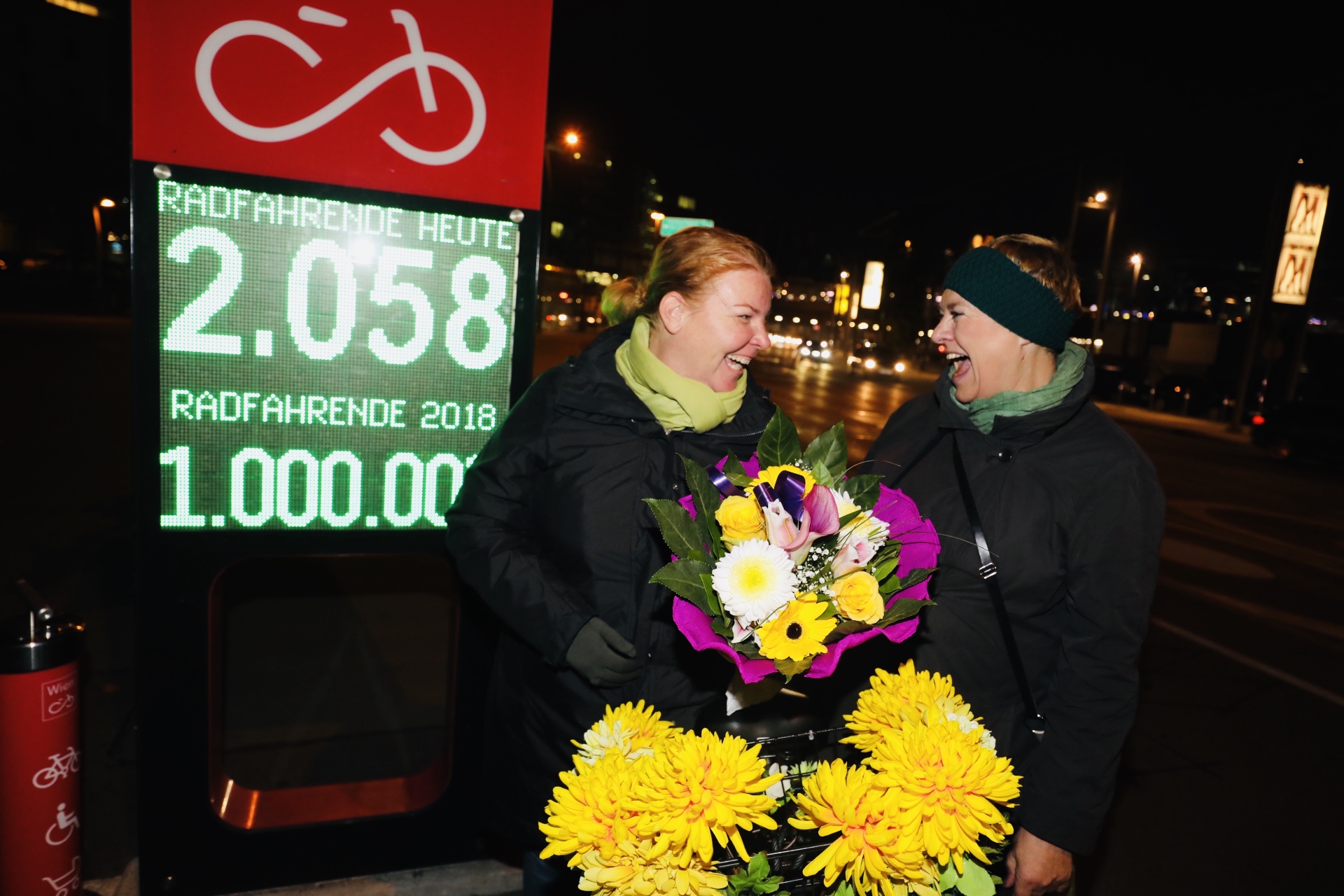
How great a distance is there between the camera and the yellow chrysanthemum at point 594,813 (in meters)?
1.24

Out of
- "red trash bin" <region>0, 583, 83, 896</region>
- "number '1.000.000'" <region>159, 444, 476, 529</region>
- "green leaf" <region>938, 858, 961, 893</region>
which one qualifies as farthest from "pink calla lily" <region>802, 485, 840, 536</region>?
"red trash bin" <region>0, 583, 83, 896</region>

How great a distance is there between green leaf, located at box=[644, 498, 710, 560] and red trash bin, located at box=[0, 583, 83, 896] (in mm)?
1934

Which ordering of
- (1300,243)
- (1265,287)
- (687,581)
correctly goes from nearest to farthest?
(687,581) < (1300,243) < (1265,287)

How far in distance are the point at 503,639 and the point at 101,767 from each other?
2494 millimetres

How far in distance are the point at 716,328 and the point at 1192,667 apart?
5.20m

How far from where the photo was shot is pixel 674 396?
2.12 metres

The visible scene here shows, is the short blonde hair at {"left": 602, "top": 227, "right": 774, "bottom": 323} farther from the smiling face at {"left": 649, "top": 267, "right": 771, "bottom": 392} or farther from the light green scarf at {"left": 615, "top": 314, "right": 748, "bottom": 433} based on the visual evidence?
the light green scarf at {"left": 615, "top": 314, "right": 748, "bottom": 433}

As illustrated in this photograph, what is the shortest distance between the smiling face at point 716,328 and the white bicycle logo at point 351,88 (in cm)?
87

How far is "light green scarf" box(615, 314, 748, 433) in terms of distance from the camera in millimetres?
2131

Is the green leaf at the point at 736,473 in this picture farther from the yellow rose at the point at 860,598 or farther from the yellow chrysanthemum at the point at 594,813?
the yellow chrysanthemum at the point at 594,813

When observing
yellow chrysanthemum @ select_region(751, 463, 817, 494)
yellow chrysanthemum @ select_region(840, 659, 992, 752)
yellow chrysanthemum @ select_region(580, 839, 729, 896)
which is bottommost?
yellow chrysanthemum @ select_region(580, 839, 729, 896)

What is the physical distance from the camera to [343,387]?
8.16 feet

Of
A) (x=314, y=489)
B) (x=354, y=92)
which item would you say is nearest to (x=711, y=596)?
(x=314, y=489)

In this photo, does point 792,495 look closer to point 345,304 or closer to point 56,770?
point 345,304
